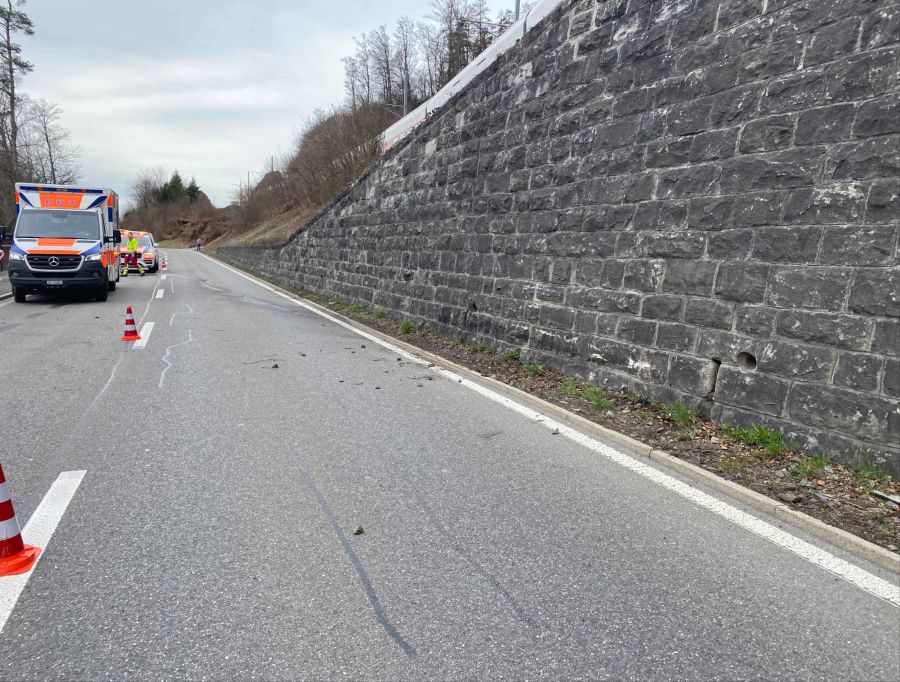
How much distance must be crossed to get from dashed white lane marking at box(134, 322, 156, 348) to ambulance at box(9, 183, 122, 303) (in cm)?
508

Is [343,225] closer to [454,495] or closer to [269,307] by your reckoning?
[269,307]

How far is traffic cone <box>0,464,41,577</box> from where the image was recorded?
2955mm

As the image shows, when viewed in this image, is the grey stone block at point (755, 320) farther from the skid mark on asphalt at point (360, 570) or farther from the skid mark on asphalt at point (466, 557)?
the skid mark on asphalt at point (360, 570)

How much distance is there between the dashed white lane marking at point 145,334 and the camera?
934 centimetres

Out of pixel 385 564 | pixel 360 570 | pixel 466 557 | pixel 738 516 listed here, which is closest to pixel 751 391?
pixel 738 516

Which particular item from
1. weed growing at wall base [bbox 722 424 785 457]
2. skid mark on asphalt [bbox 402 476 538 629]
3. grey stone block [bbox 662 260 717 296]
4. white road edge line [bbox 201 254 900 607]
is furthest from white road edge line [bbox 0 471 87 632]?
grey stone block [bbox 662 260 717 296]

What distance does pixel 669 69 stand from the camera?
5914mm

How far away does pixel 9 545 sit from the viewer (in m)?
3.00

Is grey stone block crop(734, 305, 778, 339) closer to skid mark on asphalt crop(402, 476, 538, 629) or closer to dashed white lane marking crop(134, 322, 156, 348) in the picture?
skid mark on asphalt crop(402, 476, 538, 629)

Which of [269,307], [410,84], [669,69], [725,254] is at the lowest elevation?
[269,307]

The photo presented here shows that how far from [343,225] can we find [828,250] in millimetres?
12920

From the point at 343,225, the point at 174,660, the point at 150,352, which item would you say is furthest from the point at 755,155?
the point at 343,225

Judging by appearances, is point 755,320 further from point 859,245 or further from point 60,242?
point 60,242

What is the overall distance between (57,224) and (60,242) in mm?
893
